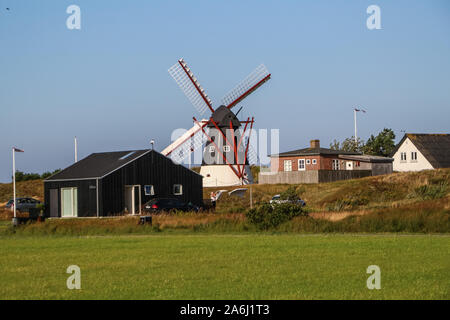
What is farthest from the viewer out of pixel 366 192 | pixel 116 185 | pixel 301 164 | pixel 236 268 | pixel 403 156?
pixel 403 156

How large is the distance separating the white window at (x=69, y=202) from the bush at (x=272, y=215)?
776 inches

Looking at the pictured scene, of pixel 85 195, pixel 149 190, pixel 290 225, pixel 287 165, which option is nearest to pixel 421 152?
pixel 287 165

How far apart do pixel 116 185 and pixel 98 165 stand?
348 cm

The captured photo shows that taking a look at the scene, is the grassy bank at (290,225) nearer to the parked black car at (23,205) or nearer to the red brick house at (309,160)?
the parked black car at (23,205)

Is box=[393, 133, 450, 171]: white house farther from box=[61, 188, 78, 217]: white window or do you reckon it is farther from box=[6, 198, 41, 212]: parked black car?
box=[61, 188, 78, 217]: white window

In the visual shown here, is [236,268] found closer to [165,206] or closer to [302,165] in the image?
[165,206]

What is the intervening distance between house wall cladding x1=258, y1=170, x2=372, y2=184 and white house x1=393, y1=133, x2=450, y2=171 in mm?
7135

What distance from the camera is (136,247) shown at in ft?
78.0

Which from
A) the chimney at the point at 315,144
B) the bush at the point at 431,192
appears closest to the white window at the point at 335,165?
the chimney at the point at 315,144

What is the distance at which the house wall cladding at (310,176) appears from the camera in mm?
70938

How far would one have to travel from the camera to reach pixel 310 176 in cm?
7131

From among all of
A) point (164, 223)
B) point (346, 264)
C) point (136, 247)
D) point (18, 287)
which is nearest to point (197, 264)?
point (346, 264)

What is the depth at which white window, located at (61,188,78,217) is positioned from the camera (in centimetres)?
4866

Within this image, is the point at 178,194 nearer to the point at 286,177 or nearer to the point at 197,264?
the point at 286,177
